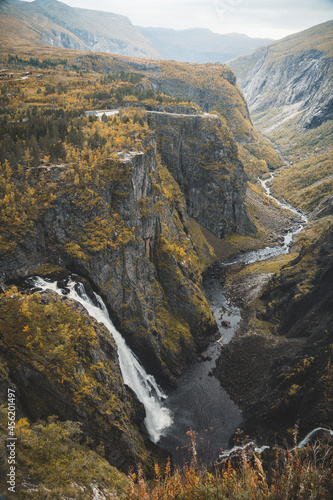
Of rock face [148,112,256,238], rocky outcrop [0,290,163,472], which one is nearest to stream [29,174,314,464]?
rocky outcrop [0,290,163,472]

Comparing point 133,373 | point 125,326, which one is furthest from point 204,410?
point 125,326

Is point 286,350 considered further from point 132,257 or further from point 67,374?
point 67,374

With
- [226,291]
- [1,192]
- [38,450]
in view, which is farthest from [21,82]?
[38,450]

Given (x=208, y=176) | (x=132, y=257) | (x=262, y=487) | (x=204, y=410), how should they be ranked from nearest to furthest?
1. (x=262, y=487)
2. (x=204, y=410)
3. (x=132, y=257)
4. (x=208, y=176)

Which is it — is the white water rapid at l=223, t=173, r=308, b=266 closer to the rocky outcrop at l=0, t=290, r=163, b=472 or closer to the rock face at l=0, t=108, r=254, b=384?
the rock face at l=0, t=108, r=254, b=384

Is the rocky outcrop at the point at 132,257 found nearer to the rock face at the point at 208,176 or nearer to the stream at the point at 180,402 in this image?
the stream at the point at 180,402
